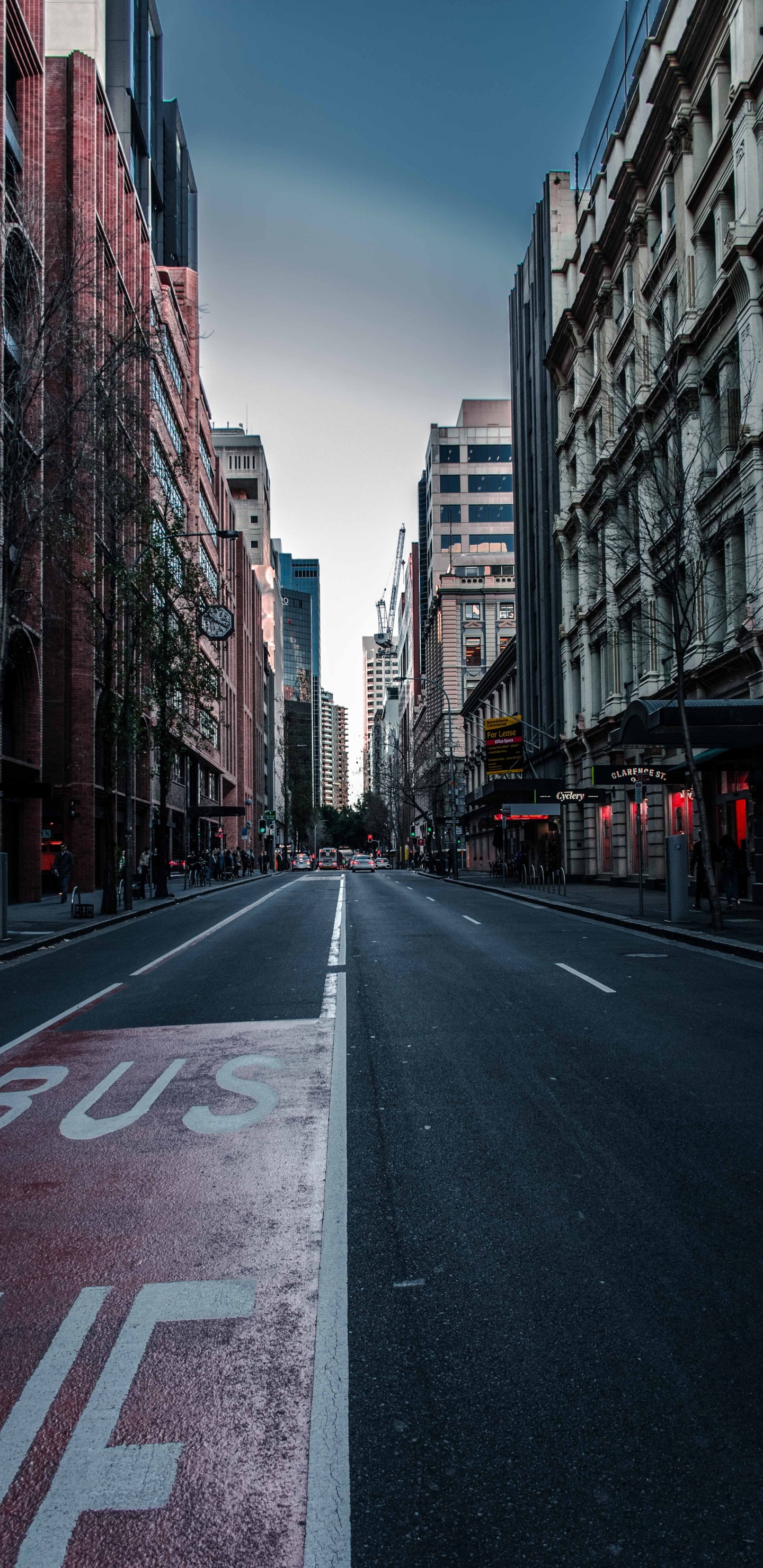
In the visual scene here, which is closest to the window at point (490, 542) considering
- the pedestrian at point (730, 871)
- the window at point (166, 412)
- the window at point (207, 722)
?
the window at point (166, 412)

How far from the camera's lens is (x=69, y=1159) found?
19.7 ft

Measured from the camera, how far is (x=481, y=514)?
104188 millimetres

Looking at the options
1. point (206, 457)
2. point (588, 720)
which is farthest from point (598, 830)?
point (206, 457)

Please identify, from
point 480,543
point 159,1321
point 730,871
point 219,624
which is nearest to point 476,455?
point 480,543

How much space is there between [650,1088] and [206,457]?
238 feet

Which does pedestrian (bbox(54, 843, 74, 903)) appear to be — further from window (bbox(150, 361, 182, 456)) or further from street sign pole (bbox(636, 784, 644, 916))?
window (bbox(150, 361, 182, 456))

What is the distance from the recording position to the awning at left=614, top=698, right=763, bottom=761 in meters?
20.5

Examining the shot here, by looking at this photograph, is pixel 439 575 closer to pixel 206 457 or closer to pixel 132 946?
pixel 206 457

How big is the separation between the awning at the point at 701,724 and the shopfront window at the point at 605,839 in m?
16.1

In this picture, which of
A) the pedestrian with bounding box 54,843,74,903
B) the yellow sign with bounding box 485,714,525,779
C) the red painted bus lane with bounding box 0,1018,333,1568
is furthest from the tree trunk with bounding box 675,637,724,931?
the yellow sign with bounding box 485,714,525,779

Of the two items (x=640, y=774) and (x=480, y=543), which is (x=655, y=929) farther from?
(x=480, y=543)

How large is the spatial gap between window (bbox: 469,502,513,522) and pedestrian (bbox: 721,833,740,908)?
83655 millimetres

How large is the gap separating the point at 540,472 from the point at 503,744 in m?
12.8

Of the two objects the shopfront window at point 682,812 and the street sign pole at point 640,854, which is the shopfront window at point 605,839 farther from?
the street sign pole at point 640,854
